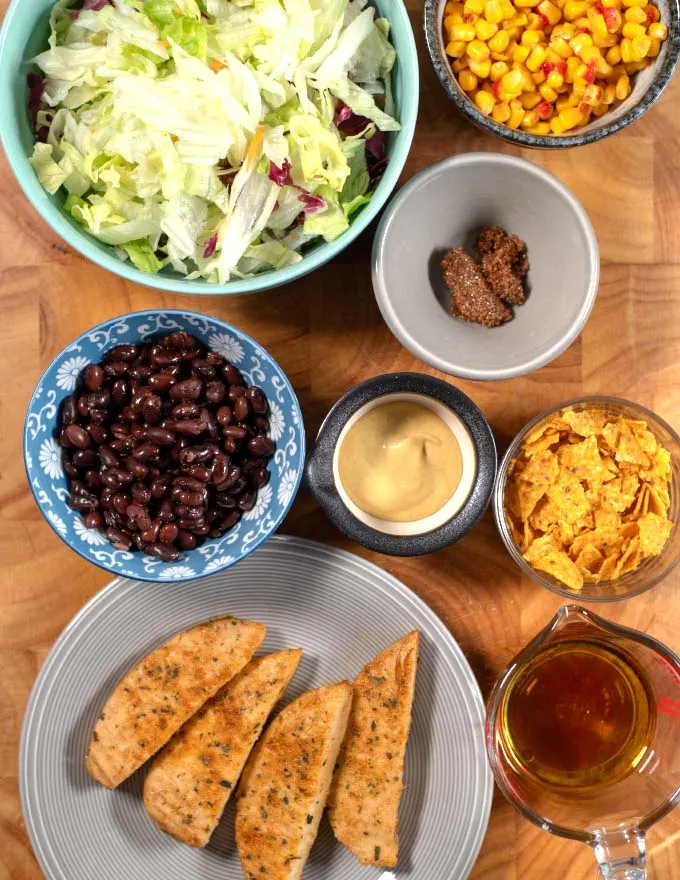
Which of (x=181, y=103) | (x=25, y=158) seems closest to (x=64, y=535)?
(x=25, y=158)

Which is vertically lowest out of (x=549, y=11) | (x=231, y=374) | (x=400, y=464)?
(x=400, y=464)

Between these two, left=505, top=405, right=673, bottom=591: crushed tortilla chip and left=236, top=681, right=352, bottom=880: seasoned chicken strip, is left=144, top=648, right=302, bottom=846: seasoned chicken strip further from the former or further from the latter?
left=505, top=405, right=673, bottom=591: crushed tortilla chip

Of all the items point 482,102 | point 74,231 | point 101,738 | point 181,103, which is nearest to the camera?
point 181,103

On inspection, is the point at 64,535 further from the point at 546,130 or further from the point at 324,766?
the point at 546,130

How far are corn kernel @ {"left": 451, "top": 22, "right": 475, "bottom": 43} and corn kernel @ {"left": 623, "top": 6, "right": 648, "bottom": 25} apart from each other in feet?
1.05

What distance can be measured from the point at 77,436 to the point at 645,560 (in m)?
1.23

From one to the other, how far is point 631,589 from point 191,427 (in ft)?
3.31

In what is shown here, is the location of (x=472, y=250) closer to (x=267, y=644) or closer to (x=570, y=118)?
(x=570, y=118)

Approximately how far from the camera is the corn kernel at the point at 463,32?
177cm

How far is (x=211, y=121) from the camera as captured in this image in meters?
1.56

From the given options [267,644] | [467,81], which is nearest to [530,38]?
[467,81]

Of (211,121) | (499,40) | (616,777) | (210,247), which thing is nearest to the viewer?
(211,121)

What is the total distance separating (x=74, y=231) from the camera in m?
1.67

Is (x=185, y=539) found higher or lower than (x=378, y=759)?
higher
